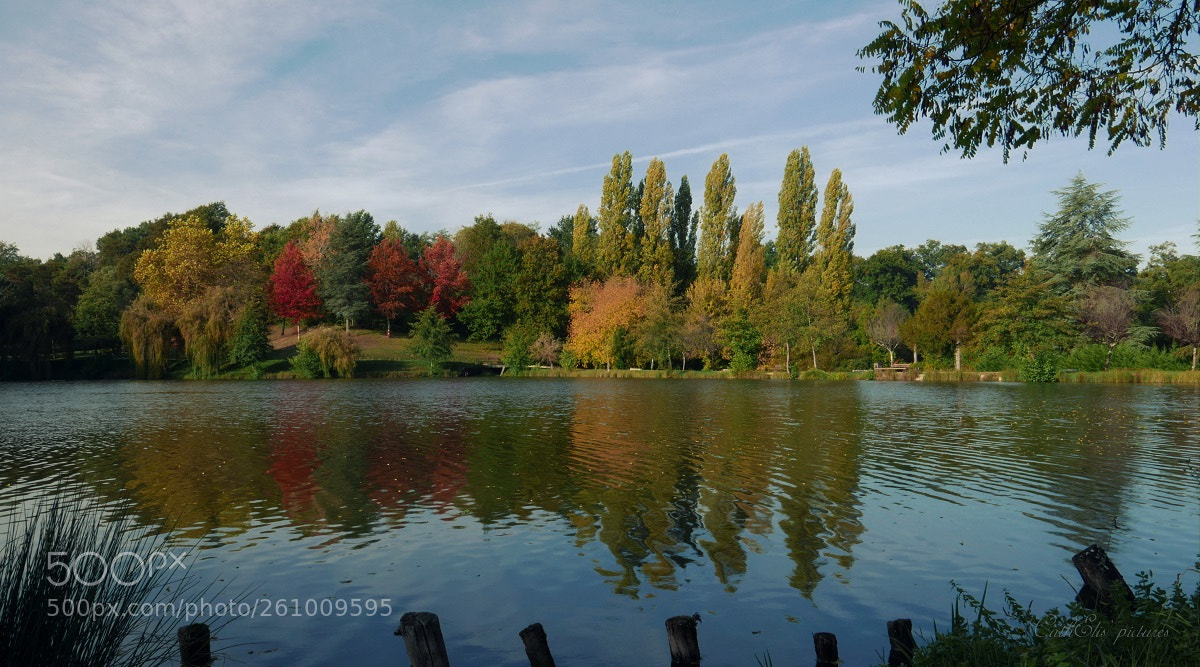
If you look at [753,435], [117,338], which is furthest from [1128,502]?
[117,338]

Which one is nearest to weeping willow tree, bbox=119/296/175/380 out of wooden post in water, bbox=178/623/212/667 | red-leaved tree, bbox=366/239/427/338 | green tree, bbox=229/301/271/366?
green tree, bbox=229/301/271/366

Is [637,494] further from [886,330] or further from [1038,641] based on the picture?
[886,330]

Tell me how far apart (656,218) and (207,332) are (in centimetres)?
4054

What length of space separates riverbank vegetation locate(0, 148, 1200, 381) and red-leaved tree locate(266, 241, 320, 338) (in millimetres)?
223

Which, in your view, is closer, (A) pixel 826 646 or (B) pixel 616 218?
(A) pixel 826 646

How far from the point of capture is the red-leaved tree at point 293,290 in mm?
73062

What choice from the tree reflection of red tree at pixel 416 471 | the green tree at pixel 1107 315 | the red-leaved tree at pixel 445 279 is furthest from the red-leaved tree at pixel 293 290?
the green tree at pixel 1107 315

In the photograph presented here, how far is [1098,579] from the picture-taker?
6.62 meters

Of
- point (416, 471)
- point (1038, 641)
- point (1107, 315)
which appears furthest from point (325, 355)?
point (1107, 315)

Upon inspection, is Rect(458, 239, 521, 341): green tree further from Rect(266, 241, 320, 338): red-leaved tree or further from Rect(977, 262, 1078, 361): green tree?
Rect(977, 262, 1078, 361): green tree

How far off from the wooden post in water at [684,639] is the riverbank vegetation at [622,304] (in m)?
55.1

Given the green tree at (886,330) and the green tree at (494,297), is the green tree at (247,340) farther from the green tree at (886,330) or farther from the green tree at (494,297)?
the green tree at (886,330)

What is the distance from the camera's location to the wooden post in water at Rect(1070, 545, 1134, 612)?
6555mm

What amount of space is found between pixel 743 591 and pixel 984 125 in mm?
5657
